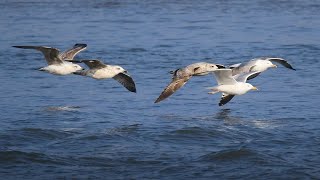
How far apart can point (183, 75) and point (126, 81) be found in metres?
2.09

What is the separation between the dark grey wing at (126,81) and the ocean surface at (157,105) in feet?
0.83

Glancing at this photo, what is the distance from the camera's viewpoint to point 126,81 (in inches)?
757

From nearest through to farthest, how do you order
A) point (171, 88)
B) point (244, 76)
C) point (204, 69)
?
point (171, 88)
point (204, 69)
point (244, 76)

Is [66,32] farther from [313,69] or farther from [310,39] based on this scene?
[313,69]

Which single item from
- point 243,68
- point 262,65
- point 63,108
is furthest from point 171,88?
point 262,65

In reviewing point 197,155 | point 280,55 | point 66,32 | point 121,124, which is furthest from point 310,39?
point 197,155

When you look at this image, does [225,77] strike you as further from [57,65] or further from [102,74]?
[57,65]

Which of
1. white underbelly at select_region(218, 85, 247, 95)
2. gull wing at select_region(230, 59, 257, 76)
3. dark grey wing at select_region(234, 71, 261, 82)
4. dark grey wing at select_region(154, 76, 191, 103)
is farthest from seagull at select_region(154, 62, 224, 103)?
gull wing at select_region(230, 59, 257, 76)

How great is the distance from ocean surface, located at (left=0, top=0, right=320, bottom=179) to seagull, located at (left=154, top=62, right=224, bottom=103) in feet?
1.72

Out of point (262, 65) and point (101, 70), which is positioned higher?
point (101, 70)

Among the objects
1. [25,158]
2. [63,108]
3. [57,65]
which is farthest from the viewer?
[57,65]

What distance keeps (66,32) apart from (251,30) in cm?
578

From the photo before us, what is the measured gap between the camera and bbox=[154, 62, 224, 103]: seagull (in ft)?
55.8

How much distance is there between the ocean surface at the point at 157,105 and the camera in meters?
14.0
